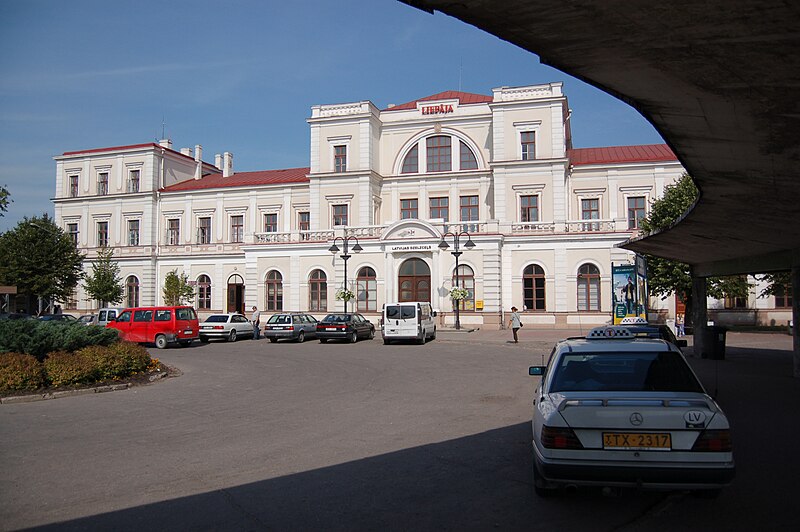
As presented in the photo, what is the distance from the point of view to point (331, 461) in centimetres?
738

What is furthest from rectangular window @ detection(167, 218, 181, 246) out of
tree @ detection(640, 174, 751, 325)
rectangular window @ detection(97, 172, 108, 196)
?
tree @ detection(640, 174, 751, 325)

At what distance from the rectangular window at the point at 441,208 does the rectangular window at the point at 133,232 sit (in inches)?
1099

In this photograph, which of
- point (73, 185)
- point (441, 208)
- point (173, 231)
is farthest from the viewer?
point (73, 185)

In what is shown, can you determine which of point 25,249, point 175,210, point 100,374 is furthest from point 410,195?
point 100,374

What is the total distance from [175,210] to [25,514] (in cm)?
5184

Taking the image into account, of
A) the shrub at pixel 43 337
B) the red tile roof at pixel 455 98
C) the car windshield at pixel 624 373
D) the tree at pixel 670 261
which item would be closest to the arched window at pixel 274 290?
the red tile roof at pixel 455 98

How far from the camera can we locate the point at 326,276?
42062 millimetres

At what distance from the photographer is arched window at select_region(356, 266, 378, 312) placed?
40.7 metres

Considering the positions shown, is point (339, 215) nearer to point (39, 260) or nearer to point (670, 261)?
point (39, 260)

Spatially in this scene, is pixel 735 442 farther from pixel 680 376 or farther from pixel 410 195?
pixel 410 195

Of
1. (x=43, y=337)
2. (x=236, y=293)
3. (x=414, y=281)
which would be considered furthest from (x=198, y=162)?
(x=43, y=337)

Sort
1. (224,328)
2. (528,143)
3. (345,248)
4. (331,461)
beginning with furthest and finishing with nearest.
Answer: (528,143), (345,248), (224,328), (331,461)

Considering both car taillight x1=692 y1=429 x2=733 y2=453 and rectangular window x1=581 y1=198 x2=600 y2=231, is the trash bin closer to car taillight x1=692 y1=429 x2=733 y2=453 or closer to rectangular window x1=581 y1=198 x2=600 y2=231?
car taillight x1=692 y1=429 x2=733 y2=453

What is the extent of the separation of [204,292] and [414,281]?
2177cm
